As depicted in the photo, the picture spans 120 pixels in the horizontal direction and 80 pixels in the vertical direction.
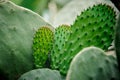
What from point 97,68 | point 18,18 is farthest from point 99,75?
point 18,18

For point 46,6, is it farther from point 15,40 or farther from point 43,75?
point 43,75

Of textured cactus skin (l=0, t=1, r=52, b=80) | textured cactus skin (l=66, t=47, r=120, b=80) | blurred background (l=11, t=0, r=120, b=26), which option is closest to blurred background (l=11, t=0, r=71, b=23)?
blurred background (l=11, t=0, r=120, b=26)

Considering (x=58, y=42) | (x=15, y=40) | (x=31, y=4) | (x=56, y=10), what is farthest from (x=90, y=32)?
(x=56, y=10)

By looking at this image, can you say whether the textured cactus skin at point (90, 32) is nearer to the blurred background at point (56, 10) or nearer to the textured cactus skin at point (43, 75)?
the textured cactus skin at point (43, 75)

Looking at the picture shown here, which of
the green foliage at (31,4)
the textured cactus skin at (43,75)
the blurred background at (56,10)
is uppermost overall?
the blurred background at (56,10)

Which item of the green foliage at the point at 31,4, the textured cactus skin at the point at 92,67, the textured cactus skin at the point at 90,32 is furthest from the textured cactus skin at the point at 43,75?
the green foliage at the point at 31,4

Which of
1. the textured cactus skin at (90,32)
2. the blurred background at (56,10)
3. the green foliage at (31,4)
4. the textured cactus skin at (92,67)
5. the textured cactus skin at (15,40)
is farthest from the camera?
the blurred background at (56,10)

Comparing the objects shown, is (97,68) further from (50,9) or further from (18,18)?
(50,9)
